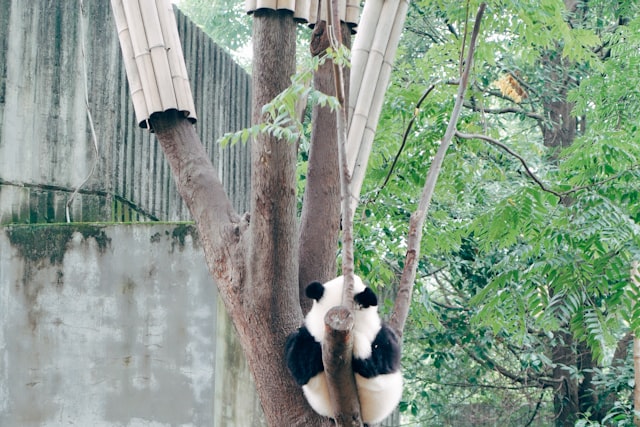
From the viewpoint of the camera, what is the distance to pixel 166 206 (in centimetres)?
767

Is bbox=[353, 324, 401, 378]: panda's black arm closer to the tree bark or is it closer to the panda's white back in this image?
the panda's white back

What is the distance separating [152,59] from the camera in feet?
12.2

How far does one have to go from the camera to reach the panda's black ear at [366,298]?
3311 millimetres

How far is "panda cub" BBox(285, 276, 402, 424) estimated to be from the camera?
3.20 metres

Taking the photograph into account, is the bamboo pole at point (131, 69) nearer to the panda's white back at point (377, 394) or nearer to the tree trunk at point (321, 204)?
the tree trunk at point (321, 204)

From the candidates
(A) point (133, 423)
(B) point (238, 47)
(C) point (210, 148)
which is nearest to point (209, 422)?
(A) point (133, 423)

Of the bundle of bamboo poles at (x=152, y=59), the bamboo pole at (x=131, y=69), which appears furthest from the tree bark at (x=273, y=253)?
the bamboo pole at (x=131, y=69)

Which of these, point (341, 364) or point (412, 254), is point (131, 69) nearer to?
point (412, 254)

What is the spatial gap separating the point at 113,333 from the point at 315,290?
11.0 feet

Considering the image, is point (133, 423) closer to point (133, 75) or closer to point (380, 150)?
point (380, 150)

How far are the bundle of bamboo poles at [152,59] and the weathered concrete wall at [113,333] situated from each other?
2667mm

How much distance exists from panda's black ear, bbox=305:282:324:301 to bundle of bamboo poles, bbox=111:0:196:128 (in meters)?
0.97

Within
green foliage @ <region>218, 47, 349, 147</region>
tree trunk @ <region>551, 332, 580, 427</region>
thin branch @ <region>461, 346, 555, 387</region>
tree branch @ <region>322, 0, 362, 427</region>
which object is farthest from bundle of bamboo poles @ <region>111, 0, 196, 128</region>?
tree trunk @ <region>551, 332, 580, 427</region>

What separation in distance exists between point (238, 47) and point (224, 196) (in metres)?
11.3
